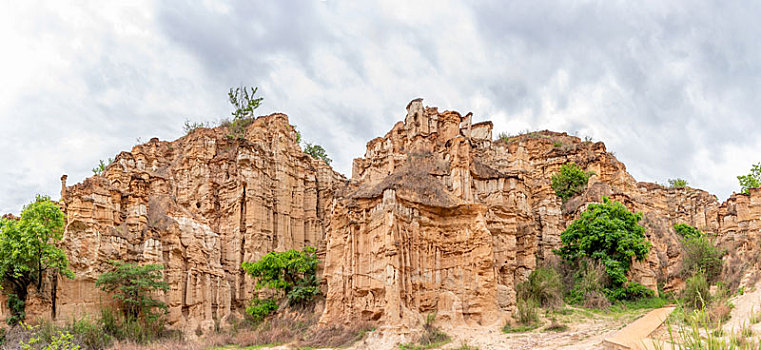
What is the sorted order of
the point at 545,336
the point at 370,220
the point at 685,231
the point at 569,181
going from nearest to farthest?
the point at 545,336, the point at 370,220, the point at 685,231, the point at 569,181

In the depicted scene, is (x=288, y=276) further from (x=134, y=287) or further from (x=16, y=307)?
(x=16, y=307)

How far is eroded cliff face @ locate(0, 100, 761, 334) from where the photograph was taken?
22.8 meters

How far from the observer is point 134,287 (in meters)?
25.4

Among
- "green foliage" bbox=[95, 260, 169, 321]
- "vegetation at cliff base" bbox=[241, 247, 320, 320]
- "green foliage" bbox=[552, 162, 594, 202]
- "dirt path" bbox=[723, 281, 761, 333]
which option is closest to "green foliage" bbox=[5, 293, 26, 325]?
"green foliage" bbox=[95, 260, 169, 321]

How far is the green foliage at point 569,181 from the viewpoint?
3638 centimetres

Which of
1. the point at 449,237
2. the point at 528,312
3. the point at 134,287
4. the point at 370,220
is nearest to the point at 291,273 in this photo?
the point at 370,220

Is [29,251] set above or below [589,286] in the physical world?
above

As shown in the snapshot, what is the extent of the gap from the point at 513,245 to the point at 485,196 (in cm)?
273

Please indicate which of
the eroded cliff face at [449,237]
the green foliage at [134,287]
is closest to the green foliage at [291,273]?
the eroded cliff face at [449,237]

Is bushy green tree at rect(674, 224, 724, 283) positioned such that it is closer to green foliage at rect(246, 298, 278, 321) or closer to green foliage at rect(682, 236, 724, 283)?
green foliage at rect(682, 236, 724, 283)

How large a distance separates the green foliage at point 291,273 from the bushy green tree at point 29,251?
8735mm

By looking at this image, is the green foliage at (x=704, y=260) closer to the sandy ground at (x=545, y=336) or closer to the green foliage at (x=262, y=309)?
the sandy ground at (x=545, y=336)

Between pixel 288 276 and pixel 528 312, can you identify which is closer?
pixel 528 312

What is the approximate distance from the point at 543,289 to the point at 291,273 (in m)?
12.5
